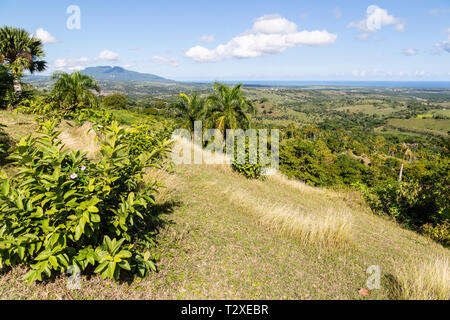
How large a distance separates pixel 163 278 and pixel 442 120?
563ft

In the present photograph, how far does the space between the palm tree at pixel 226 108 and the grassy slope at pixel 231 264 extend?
10.6 m

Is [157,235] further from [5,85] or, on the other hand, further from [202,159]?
[5,85]

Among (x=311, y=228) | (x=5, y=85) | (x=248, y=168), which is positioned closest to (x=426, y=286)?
(x=311, y=228)

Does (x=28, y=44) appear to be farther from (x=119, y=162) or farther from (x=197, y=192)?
(x=119, y=162)

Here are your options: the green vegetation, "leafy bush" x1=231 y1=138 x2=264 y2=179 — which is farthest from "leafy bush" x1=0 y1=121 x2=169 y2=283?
"leafy bush" x1=231 y1=138 x2=264 y2=179

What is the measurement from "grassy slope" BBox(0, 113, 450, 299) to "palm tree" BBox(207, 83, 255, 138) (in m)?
10.6

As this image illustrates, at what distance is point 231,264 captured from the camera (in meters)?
3.19

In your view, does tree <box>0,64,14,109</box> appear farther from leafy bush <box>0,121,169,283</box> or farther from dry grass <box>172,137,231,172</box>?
leafy bush <box>0,121,169,283</box>

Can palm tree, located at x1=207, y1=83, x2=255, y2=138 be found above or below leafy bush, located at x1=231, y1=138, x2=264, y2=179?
above

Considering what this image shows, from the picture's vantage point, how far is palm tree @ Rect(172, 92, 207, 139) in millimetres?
17016

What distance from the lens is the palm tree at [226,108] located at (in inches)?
612

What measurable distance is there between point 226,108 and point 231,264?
13431mm

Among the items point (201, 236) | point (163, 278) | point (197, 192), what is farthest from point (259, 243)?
point (197, 192)

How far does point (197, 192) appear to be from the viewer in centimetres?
568
